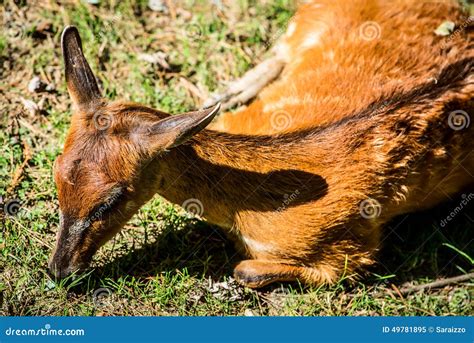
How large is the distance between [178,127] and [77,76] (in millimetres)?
1077

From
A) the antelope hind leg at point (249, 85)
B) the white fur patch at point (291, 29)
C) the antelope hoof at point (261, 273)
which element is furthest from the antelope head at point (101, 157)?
the white fur patch at point (291, 29)

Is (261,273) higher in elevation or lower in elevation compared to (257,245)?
lower

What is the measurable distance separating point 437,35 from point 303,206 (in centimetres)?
226

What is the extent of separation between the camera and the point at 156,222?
22.7ft

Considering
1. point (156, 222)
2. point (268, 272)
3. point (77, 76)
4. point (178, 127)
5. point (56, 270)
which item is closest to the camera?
point (178, 127)

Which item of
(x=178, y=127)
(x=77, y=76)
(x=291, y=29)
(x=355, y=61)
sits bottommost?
(x=178, y=127)

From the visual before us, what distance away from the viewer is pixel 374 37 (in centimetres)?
694

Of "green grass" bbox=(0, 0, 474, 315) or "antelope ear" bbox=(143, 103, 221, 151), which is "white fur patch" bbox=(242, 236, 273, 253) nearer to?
"green grass" bbox=(0, 0, 474, 315)

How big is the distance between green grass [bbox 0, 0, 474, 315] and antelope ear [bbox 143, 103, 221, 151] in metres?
1.61

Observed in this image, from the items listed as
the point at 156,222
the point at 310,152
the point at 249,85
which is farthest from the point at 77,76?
the point at 249,85

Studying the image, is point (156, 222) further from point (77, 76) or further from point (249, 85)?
point (249, 85)

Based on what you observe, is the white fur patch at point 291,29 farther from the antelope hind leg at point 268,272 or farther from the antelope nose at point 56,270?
the antelope nose at point 56,270

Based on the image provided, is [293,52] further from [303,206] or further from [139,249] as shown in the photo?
[139,249]

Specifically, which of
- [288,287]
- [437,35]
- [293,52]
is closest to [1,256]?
[288,287]
